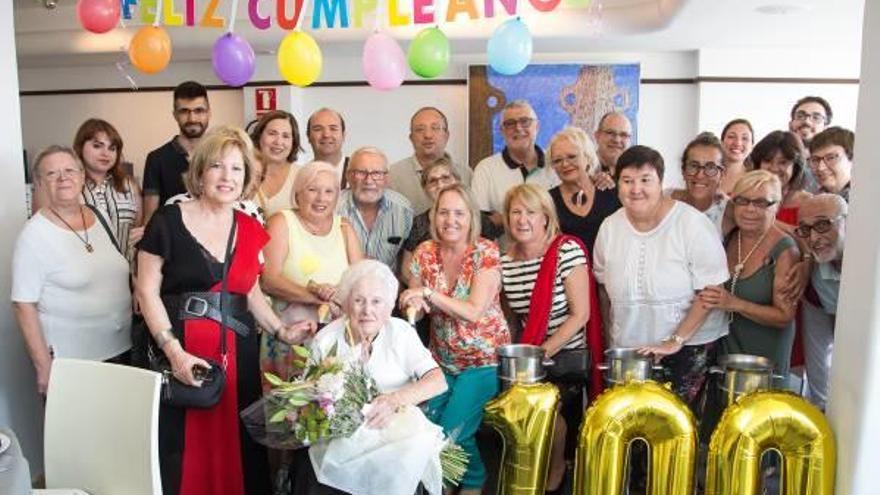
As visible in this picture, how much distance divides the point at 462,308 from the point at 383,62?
5.05 ft

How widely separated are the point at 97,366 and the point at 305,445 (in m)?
0.62

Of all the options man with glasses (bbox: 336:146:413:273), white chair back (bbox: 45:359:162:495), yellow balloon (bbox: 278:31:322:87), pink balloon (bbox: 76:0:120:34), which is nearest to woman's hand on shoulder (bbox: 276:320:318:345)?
man with glasses (bbox: 336:146:413:273)

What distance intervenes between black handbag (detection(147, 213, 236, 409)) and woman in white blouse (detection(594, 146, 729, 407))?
1362 millimetres

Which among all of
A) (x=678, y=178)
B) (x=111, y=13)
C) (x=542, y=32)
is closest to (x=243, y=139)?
(x=111, y=13)

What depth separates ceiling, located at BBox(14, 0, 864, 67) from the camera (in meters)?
5.50

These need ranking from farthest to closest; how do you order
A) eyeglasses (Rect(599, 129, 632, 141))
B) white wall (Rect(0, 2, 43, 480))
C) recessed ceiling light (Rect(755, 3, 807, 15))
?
recessed ceiling light (Rect(755, 3, 807, 15)) < eyeglasses (Rect(599, 129, 632, 141)) < white wall (Rect(0, 2, 43, 480))

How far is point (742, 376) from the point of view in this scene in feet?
7.92

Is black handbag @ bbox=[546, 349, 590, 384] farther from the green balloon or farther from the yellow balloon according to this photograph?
the yellow balloon

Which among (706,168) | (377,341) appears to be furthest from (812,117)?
(377,341)

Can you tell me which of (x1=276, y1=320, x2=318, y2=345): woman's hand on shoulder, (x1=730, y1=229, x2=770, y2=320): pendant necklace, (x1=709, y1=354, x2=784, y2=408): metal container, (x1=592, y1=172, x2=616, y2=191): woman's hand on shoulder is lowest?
(x1=709, y1=354, x2=784, y2=408): metal container

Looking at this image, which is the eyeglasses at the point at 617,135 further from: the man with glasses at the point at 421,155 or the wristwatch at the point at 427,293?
the wristwatch at the point at 427,293

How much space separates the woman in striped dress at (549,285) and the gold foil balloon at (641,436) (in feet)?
1.46

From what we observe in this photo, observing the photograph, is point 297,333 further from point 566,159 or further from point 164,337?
point 566,159

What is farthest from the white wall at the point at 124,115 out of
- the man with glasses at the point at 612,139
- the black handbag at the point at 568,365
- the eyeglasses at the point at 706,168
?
the black handbag at the point at 568,365
